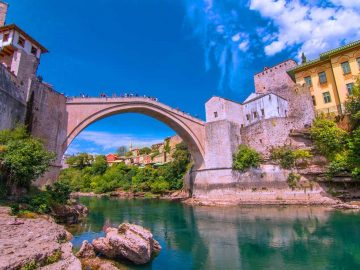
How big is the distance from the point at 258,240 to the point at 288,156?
1150 cm

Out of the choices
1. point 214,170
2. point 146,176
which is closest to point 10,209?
point 214,170

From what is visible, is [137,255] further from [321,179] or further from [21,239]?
[321,179]

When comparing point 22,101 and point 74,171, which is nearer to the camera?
point 22,101

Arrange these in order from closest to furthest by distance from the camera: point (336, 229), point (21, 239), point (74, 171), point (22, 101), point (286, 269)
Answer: point (21, 239), point (286, 269), point (336, 229), point (22, 101), point (74, 171)

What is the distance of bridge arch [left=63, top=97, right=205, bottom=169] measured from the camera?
1811 centimetres

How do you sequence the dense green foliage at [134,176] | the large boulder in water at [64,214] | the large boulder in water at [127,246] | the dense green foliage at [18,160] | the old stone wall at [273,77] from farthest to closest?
1. the dense green foliage at [134,176]
2. the old stone wall at [273,77]
3. the large boulder in water at [64,214]
4. the dense green foliage at [18,160]
5. the large boulder in water at [127,246]

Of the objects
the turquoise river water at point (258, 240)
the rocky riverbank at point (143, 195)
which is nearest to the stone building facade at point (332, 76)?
the turquoise river water at point (258, 240)

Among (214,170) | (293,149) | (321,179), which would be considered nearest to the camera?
(321,179)

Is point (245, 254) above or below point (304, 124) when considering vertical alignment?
below

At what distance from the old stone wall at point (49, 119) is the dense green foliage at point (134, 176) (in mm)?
12062

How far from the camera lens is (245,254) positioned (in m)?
8.66

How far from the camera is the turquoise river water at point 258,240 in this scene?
25.5ft

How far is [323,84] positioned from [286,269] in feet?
63.1

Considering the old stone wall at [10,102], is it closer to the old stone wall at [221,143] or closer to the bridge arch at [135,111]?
the bridge arch at [135,111]
